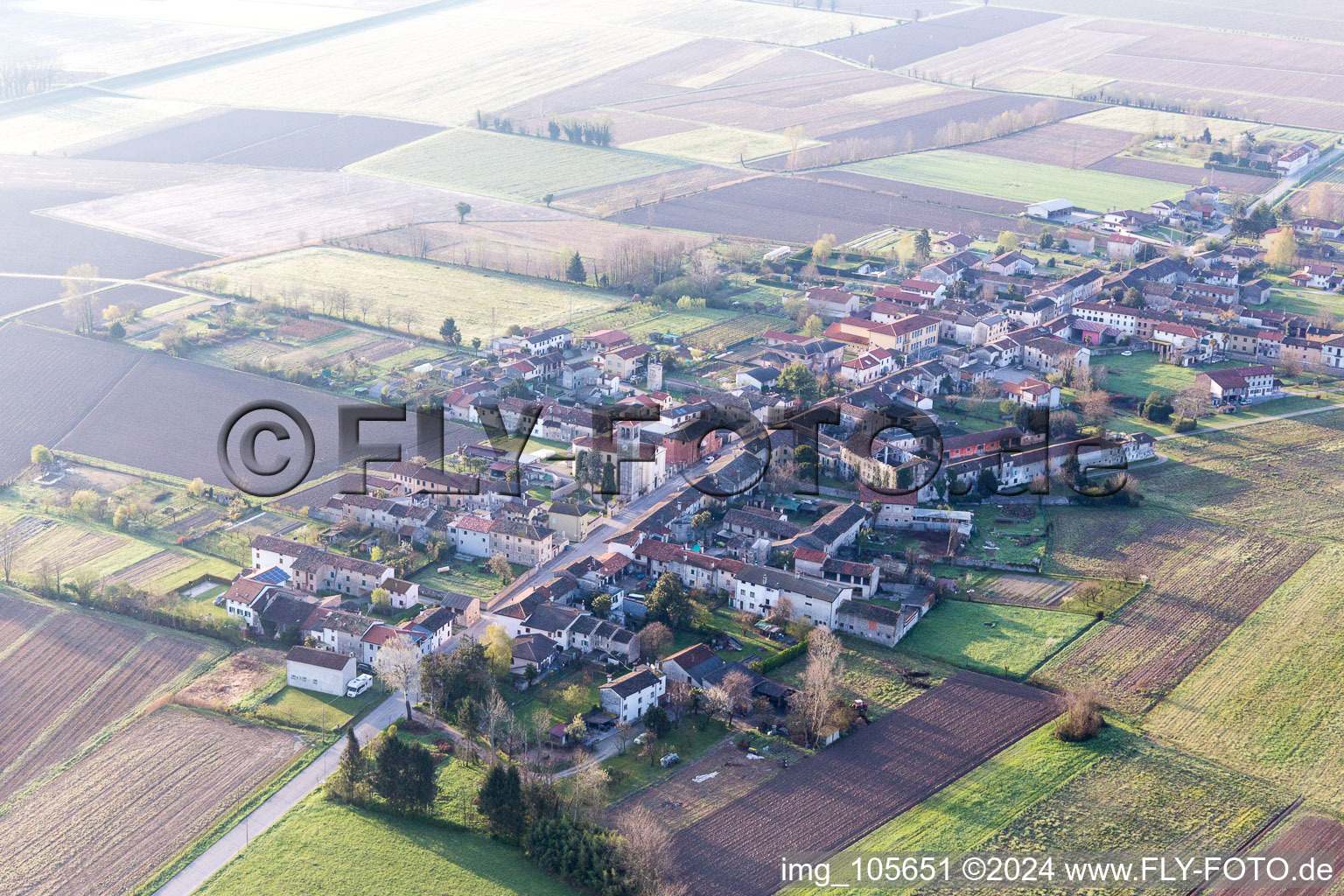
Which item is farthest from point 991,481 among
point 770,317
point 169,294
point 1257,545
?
point 169,294

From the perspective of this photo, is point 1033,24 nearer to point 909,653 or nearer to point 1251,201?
point 1251,201

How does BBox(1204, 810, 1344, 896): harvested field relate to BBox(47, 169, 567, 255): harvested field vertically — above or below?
below

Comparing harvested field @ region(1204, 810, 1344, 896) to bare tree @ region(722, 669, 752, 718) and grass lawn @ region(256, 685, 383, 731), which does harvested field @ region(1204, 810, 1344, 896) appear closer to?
bare tree @ region(722, 669, 752, 718)

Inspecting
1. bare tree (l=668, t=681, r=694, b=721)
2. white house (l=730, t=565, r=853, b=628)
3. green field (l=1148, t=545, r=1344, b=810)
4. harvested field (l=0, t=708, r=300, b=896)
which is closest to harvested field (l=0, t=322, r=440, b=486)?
harvested field (l=0, t=708, r=300, b=896)

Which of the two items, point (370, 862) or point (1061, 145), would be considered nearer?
point (370, 862)

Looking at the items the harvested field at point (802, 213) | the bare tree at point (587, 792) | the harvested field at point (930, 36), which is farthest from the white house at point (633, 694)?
the harvested field at point (930, 36)

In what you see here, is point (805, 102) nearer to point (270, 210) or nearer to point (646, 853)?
point (270, 210)

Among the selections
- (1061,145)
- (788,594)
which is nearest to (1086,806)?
(788,594)
